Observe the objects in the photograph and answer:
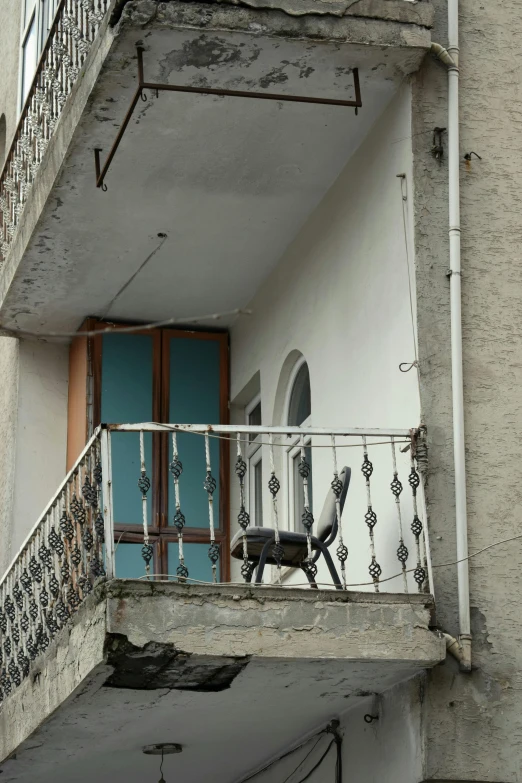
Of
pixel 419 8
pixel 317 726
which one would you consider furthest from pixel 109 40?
pixel 317 726

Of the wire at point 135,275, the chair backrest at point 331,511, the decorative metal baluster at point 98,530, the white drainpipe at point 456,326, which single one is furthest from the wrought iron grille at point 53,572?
the wire at point 135,275

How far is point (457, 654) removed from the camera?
768cm

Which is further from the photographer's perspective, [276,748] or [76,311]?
[76,311]

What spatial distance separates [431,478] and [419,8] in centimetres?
278

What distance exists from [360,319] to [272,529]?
1.69 m

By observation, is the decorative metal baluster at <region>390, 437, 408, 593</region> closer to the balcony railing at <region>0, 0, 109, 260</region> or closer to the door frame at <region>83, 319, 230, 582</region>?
the balcony railing at <region>0, 0, 109, 260</region>

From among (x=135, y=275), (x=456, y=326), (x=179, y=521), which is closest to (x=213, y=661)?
(x=179, y=521)

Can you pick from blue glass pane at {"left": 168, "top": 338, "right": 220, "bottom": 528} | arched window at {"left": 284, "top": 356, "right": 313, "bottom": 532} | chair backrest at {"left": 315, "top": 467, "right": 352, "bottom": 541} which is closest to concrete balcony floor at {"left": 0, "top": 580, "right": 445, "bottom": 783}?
chair backrest at {"left": 315, "top": 467, "right": 352, "bottom": 541}

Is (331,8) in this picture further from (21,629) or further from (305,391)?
(21,629)

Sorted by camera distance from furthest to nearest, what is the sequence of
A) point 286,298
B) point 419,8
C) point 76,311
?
1. point 76,311
2. point 286,298
3. point 419,8

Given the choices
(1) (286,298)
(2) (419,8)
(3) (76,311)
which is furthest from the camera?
(3) (76,311)

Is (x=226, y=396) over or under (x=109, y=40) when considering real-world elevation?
under

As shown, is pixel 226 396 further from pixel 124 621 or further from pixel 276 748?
pixel 124 621

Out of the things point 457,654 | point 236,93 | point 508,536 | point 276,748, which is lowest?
point 276,748
